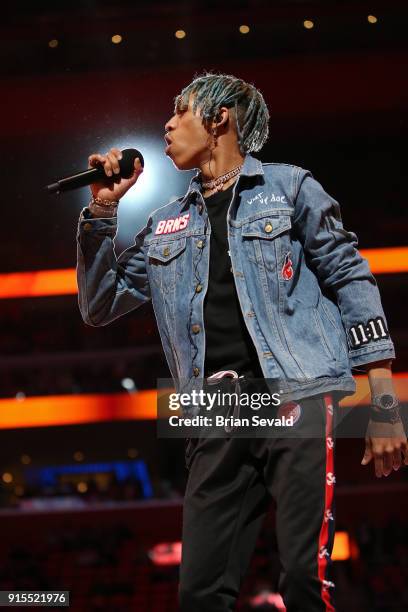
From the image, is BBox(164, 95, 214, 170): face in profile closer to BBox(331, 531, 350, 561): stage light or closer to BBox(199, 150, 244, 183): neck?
BBox(199, 150, 244, 183): neck

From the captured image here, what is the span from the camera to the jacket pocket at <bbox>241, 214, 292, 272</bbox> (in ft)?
4.65

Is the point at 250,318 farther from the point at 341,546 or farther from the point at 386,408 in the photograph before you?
the point at 341,546

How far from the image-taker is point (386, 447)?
132cm

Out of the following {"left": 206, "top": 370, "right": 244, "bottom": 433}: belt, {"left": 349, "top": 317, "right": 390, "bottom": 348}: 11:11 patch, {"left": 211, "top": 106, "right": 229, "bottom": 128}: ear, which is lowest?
{"left": 206, "top": 370, "right": 244, "bottom": 433}: belt

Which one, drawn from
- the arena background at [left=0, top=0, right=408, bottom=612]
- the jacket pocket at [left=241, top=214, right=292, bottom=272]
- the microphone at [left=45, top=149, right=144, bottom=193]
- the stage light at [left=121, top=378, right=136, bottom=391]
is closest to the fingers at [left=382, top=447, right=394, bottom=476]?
the jacket pocket at [left=241, top=214, right=292, bottom=272]

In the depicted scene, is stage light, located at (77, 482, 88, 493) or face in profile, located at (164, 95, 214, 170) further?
stage light, located at (77, 482, 88, 493)

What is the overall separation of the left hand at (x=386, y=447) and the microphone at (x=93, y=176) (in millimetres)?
614

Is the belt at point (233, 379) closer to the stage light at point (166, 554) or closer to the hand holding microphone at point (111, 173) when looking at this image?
the hand holding microphone at point (111, 173)

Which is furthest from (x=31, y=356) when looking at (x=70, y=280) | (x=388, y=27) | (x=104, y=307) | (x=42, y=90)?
(x=104, y=307)

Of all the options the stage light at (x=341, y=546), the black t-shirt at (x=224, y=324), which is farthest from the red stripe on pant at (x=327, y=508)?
the stage light at (x=341, y=546)

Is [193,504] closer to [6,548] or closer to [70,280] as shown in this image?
[70,280]

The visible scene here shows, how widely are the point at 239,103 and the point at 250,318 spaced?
1.43 ft

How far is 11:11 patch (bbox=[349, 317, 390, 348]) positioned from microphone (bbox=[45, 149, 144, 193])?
498 millimetres

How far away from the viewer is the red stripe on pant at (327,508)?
1.23 m
